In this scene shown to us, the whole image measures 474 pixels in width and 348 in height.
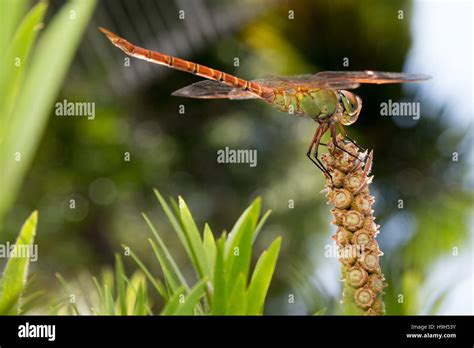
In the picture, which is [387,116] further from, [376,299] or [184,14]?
[376,299]

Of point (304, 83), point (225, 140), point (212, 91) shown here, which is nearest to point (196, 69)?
point (212, 91)

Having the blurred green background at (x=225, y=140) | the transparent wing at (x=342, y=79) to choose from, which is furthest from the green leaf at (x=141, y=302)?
the blurred green background at (x=225, y=140)

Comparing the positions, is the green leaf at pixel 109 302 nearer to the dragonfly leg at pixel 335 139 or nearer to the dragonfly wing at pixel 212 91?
the dragonfly leg at pixel 335 139

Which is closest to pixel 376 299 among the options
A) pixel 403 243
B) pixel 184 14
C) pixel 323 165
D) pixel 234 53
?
pixel 323 165

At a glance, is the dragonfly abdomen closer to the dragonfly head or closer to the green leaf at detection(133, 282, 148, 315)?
the dragonfly head

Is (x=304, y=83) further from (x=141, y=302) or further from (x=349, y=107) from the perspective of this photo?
(x=141, y=302)

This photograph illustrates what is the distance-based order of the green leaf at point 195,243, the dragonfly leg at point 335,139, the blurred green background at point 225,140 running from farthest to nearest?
the blurred green background at point 225,140
the dragonfly leg at point 335,139
the green leaf at point 195,243

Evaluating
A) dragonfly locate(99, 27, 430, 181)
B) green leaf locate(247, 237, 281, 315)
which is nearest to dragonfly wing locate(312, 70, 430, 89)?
dragonfly locate(99, 27, 430, 181)
